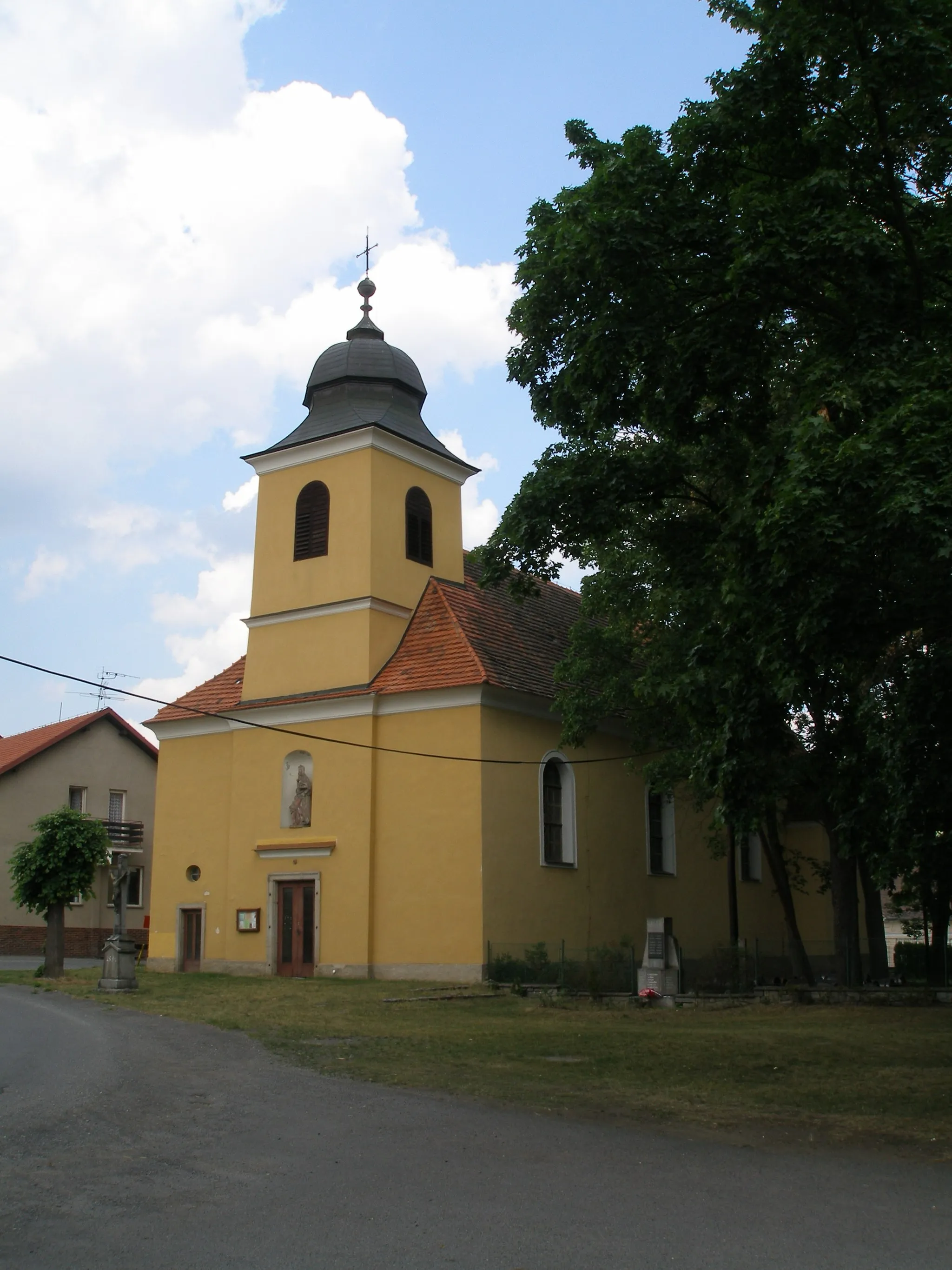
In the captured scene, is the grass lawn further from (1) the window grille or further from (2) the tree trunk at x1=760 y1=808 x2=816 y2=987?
(1) the window grille

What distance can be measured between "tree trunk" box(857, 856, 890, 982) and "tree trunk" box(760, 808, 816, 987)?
2603 millimetres

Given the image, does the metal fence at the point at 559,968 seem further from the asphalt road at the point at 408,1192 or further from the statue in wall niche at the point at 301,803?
the asphalt road at the point at 408,1192

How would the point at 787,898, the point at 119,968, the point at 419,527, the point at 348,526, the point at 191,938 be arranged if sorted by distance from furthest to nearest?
the point at 419,527 → the point at 191,938 → the point at 348,526 → the point at 787,898 → the point at 119,968

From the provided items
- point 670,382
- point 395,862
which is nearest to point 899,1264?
point 670,382

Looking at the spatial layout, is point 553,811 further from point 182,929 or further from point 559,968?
point 182,929

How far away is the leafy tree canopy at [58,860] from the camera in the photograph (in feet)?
83.0

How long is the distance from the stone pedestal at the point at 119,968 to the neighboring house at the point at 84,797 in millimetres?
19858

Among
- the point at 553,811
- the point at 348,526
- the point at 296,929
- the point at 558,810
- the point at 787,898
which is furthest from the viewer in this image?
the point at 348,526

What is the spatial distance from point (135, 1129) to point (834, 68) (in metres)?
11.0

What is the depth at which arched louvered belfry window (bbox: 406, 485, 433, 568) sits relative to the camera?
30359 millimetres

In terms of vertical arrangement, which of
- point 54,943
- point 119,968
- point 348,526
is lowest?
point 119,968

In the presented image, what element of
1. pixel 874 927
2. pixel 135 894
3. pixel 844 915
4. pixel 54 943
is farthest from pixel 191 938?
pixel 135 894

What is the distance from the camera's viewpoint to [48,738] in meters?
45.8

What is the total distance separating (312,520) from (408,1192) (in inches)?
953
